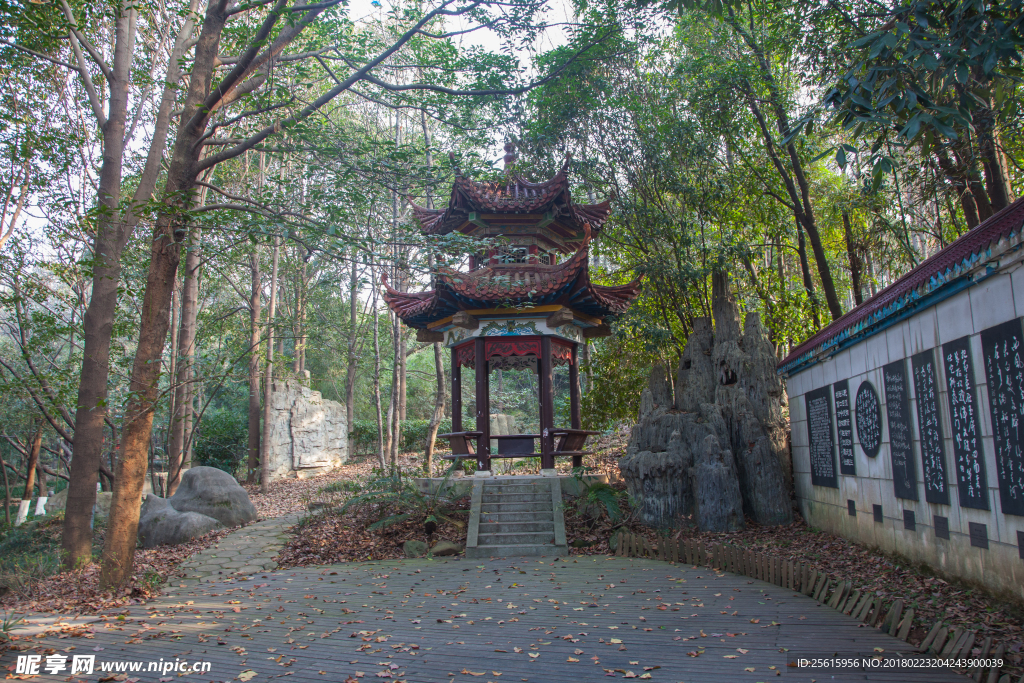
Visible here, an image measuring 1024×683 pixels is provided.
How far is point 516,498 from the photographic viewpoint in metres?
10.6

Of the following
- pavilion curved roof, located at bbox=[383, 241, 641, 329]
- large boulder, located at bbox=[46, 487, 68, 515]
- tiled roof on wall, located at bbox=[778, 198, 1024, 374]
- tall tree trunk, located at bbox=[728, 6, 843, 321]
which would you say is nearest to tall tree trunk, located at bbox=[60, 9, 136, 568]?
pavilion curved roof, located at bbox=[383, 241, 641, 329]

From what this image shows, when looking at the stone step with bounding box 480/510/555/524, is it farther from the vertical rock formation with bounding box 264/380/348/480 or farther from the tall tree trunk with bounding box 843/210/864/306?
the vertical rock formation with bounding box 264/380/348/480

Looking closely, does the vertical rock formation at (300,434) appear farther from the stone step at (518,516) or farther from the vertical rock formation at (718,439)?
the vertical rock formation at (718,439)

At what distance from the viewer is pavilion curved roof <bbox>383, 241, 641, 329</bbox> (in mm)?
11180

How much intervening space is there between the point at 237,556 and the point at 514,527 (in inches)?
161

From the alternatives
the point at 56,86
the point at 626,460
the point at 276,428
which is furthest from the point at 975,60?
the point at 276,428

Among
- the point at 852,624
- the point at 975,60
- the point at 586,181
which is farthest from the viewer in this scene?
the point at 586,181

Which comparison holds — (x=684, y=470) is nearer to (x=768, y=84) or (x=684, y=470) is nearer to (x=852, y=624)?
(x=852, y=624)

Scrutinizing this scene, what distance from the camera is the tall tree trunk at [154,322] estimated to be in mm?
6871

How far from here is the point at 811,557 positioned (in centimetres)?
717

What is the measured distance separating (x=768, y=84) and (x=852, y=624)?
8.62 meters

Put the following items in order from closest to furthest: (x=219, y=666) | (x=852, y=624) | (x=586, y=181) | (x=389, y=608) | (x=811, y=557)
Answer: (x=219, y=666), (x=852, y=624), (x=389, y=608), (x=811, y=557), (x=586, y=181)

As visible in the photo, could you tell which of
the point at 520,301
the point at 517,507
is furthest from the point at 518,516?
the point at 520,301

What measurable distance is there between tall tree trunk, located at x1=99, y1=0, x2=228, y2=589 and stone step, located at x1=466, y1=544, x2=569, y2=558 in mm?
4359
